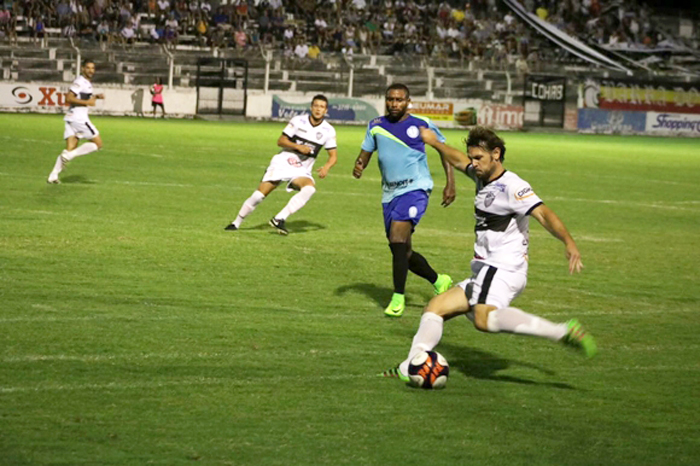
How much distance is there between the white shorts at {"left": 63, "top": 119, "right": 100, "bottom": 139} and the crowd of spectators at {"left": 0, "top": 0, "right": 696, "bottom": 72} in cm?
2241

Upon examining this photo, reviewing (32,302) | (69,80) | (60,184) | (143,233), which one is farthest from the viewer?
(69,80)

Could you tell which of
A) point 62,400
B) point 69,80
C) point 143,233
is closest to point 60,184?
point 143,233

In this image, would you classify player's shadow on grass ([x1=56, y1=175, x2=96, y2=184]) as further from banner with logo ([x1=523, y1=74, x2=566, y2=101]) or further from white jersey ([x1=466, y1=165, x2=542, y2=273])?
banner with logo ([x1=523, y1=74, x2=566, y2=101])

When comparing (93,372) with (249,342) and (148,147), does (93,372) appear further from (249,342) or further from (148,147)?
(148,147)

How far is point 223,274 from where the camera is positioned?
11.3 meters

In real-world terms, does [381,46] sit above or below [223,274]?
above

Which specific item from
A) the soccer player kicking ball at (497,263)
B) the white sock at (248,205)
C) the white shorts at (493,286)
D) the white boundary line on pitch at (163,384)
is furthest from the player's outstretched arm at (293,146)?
the white boundary line on pitch at (163,384)

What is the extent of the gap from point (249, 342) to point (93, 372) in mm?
1477

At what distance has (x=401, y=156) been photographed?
10234mm

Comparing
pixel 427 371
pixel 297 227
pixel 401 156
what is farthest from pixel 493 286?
pixel 297 227

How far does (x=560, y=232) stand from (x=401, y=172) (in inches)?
130

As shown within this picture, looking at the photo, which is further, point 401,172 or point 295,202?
point 295,202

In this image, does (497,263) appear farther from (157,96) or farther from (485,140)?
(157,96)

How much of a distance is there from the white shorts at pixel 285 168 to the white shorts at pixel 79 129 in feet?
18.9
